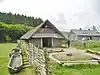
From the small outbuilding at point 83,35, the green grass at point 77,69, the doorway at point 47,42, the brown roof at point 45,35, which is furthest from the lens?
the small outbuilding at point 83,35

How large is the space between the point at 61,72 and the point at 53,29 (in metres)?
21.7

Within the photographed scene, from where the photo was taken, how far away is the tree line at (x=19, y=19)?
98250 mm

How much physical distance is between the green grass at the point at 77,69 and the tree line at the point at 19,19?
3300 inches

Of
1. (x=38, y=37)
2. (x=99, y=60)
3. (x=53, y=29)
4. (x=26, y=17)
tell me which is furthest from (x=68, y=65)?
(x=26, y=17)

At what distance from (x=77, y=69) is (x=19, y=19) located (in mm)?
95167

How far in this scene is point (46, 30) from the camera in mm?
33344

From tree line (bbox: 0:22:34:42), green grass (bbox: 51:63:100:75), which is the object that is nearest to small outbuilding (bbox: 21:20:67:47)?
green grass (bbox: 51:63:100:75)

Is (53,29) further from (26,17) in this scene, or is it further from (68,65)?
(26,17)

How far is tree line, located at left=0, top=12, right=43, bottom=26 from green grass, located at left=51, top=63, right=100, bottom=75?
3300 inches

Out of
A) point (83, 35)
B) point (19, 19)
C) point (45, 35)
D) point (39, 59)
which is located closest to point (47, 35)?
point (45, 35)

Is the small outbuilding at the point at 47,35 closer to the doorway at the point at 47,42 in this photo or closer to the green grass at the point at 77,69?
the doorway at the point at 47,42

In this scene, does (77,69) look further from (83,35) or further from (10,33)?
(10,33)

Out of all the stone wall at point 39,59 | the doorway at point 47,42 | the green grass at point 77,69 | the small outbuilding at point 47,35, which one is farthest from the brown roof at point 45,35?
the green grass at point 77,69

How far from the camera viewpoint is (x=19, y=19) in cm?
10606
